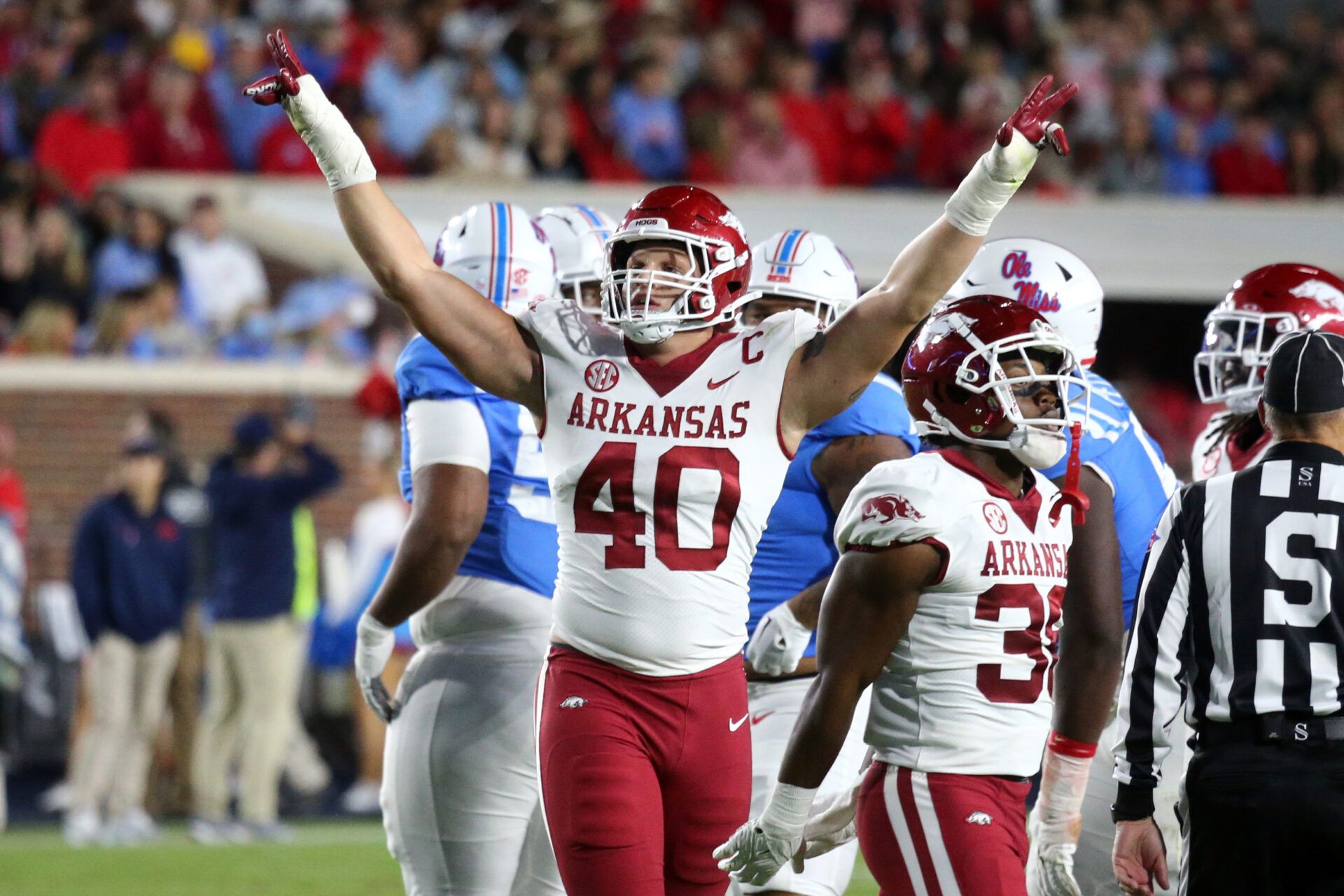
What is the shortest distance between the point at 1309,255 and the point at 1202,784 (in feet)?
31.6

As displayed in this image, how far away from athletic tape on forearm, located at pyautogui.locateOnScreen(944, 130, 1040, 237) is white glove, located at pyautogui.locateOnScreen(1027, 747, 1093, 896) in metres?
1.15

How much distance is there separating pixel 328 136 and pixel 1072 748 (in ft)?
6.33

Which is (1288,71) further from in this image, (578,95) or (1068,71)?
(578,95)

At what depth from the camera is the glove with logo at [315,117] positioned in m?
3.24

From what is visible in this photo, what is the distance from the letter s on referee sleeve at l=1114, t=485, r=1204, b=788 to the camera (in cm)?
330

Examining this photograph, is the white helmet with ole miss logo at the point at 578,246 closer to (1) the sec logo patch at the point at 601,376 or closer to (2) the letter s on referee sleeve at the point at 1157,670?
(1) the sec logo patch at the point at 601,376

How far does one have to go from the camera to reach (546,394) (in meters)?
3.42

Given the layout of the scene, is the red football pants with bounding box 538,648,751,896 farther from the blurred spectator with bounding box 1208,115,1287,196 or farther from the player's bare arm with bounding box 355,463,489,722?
the blurred spectator with bounding box 1208,115,1287,196

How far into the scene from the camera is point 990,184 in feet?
10.5

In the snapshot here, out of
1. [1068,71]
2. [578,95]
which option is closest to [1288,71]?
[1068,71]

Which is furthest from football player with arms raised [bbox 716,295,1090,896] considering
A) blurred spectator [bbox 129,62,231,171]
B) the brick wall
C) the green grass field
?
blurred spectator [bbox 129,62,231,171]

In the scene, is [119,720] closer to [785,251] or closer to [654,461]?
[785,251]

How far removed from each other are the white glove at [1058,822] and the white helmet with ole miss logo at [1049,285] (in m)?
1.08

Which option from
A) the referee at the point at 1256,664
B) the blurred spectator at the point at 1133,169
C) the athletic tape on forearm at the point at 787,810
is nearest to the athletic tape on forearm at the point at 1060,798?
the referee at the point at 1256,664
